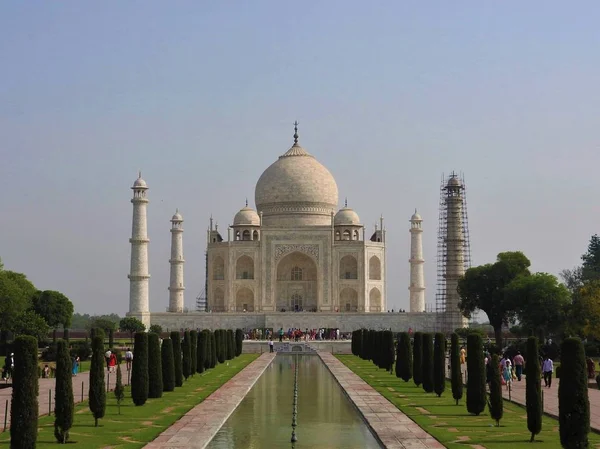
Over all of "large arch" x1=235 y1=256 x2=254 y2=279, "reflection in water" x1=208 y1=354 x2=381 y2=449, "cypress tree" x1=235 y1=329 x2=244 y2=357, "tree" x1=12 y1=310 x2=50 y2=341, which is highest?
"large arch" x1=235 y1=256 x2=254 y2=279

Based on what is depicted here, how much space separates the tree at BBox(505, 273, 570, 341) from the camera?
35156mm

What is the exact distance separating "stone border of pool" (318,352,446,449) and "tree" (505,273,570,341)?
14.7 meters

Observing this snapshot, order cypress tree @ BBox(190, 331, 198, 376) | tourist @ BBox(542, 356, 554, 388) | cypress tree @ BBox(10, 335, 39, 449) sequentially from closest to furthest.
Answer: cypress tree @ BBox(10, 335, 39, 449)
tourist @ BBox(542, 356, 554, 388)
cypress tree @ BBox(190, 331, 198, 376)

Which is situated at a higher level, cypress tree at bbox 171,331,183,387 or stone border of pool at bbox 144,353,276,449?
cypress tree at bbox 171,331,183,387

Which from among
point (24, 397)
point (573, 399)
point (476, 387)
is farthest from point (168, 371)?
point (573, 399)

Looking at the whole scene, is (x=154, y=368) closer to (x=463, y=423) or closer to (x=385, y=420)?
(x=385, y=420)

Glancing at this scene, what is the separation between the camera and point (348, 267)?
49.3 m

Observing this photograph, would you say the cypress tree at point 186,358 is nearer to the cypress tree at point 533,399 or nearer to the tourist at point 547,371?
the tourist at point 547,371

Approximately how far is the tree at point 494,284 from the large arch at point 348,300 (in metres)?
8.57

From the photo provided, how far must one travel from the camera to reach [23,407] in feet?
36.1

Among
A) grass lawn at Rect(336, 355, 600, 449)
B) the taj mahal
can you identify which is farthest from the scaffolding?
grass lawn at Rect(336, 355, 600, 449)

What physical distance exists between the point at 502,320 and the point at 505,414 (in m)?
25.1

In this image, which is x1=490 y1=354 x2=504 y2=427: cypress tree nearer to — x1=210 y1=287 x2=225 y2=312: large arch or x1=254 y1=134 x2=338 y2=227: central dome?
x1=210 y1=287 x2=225 y2=312: large arch

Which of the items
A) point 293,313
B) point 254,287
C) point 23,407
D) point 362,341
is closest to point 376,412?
point 23,407
